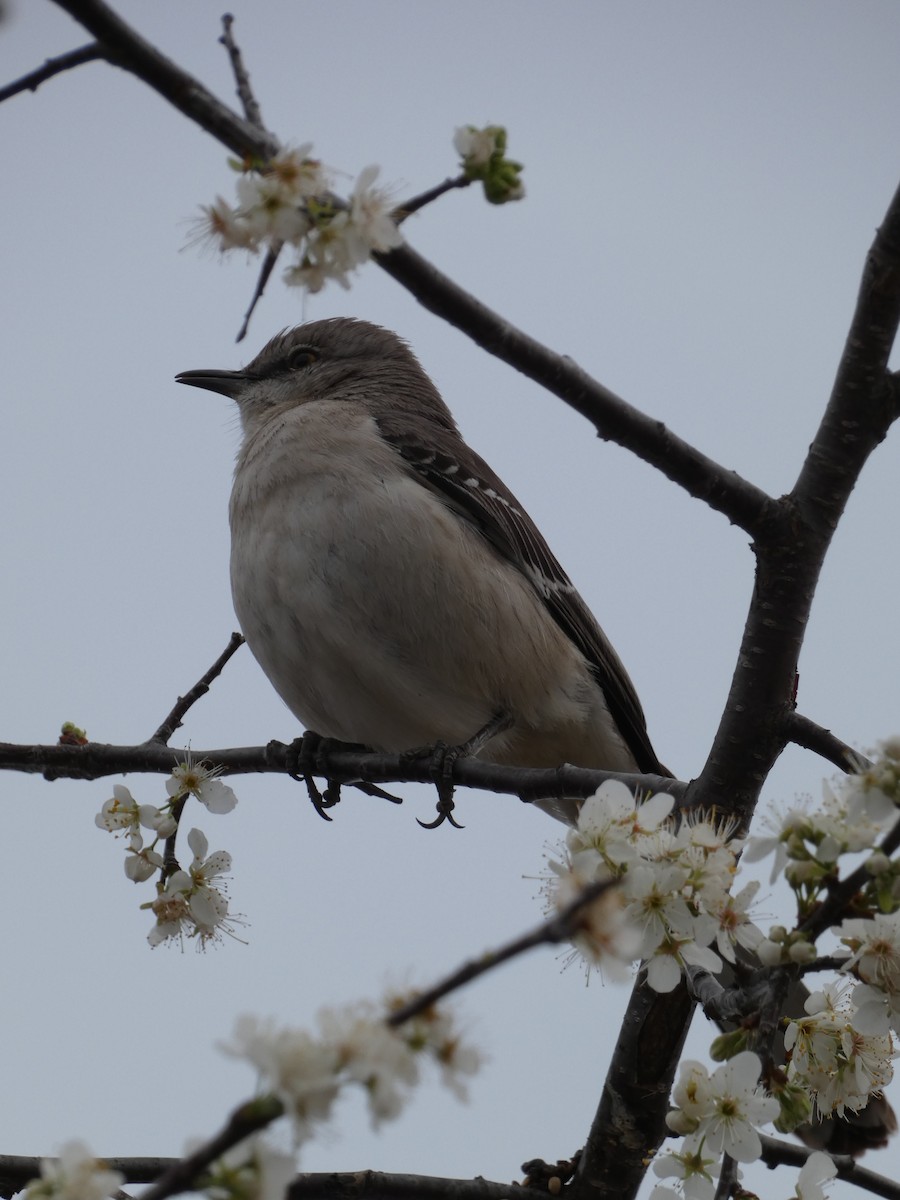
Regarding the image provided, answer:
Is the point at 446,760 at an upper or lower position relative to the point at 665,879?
upper

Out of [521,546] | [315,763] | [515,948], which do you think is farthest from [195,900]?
[521,546]

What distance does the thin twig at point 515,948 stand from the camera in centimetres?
157

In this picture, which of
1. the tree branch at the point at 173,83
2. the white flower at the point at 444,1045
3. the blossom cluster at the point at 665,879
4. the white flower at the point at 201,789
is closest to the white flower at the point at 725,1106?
the blossom cluster at the point at 665,879

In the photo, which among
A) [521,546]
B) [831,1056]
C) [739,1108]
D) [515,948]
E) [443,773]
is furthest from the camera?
[521,546]

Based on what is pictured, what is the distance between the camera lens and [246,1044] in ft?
5.70

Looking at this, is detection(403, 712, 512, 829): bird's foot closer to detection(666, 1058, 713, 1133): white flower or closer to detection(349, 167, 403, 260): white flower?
detection(666, 1058, 713, 1133): white flower

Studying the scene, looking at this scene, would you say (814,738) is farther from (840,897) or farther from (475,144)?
(475,144)

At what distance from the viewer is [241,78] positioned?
312cm

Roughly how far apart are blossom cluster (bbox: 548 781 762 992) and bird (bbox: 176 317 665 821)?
8.58ft

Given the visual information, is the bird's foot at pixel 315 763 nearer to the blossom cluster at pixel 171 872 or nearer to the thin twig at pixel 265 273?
the blossom cluster at pixel 171 872

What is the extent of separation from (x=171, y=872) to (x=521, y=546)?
2.94 meters

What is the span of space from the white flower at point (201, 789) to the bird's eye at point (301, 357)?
4090 millimetres

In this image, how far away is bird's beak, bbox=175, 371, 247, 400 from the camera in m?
7.77

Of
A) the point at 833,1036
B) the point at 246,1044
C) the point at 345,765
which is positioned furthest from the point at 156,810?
the point at 246,1044
